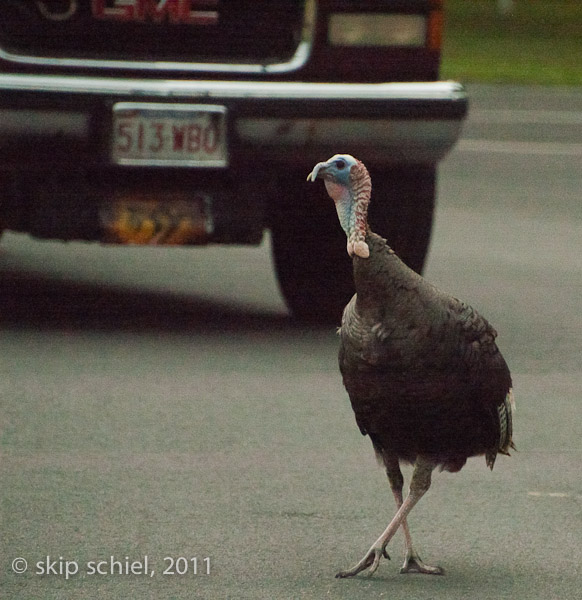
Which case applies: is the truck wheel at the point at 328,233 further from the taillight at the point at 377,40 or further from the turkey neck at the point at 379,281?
the turkey neck at the point at 379,281

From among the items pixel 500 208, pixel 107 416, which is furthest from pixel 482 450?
pixel 500 208

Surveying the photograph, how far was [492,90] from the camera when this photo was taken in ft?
68.4

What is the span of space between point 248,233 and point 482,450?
2.66 metres

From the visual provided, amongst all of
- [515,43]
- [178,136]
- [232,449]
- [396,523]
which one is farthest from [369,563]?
[515,43]

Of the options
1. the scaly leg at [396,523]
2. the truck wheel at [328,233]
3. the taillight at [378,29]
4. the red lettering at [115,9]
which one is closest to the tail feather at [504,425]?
the scaly leg at [396,523]

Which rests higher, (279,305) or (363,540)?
(363,540)

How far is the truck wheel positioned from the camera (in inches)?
276

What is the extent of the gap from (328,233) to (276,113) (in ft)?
2.73

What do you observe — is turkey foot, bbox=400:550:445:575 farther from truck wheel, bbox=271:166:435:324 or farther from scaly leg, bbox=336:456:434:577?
truck wheel, bbox=271:166:435:324

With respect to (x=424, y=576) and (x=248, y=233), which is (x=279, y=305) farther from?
(x=424, y=576)

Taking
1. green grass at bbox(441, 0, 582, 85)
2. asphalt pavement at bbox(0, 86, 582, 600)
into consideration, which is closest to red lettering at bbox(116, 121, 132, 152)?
asphalt pavement at bbox(0, 86, 582, 600)

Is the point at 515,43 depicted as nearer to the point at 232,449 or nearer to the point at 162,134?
the point at 162,134

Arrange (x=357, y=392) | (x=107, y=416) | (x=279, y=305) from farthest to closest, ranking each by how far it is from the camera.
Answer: (x=279, y=305), (x=107, y=416), (x=357, y=392)

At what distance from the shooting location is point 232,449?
532 centimetres
